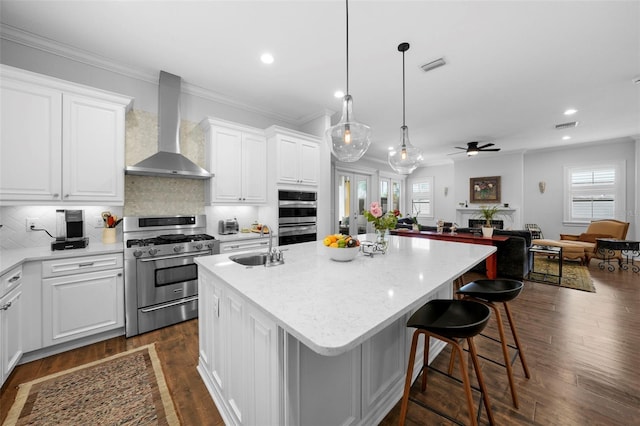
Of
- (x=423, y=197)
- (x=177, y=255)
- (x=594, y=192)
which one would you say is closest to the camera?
(x=177, y=255)

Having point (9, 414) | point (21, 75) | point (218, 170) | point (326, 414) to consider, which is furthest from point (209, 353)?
point (21, 75)

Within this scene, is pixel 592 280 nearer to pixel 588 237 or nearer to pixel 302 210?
pixel 588 237

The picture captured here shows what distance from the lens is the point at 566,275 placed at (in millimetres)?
4609

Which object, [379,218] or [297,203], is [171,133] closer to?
Answer: [297,203]

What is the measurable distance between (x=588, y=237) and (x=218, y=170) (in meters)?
7.80

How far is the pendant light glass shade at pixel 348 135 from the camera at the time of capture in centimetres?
212

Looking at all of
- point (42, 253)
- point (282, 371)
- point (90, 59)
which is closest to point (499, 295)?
point (282, 371)

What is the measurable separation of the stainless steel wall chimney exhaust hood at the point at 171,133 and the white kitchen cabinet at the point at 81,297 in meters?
1.12

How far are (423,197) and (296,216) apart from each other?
6956 millimetres

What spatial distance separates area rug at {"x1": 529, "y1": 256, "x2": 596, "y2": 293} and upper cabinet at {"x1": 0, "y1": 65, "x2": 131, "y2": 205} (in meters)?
6.35

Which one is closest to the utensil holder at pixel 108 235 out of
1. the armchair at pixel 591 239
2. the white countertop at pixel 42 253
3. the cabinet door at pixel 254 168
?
the white countertop at pixel 42 253

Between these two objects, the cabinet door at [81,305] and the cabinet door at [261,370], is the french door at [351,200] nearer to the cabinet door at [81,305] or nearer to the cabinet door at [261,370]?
the cabinet door at [81,305]

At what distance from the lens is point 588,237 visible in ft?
18.7

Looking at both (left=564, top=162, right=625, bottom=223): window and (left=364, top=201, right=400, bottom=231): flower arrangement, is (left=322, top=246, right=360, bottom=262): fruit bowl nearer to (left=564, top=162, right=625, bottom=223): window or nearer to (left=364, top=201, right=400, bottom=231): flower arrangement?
(left=364, top=201, right=400, bottom=231): flower arrangement
